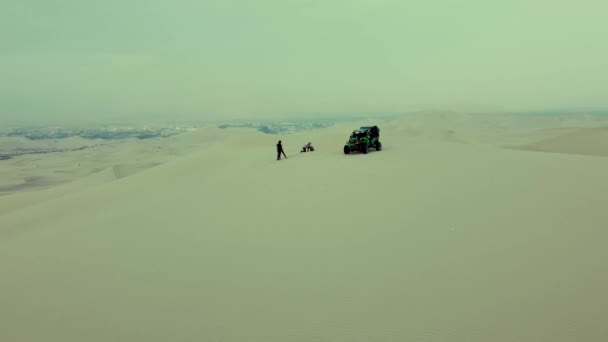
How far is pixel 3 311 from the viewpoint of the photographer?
14.2 feet

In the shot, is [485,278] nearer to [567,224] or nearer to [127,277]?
[567,224]

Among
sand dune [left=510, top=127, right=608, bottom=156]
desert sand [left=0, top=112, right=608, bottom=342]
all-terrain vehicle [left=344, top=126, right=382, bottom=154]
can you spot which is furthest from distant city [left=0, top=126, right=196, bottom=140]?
desert sand [left=0, top=112, right=608, bottom=342]

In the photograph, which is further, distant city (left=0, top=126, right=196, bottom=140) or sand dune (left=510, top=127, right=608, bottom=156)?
distant city (left=0, top=126, right=196, bottom=140)

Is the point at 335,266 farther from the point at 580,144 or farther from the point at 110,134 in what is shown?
the point at 110,134

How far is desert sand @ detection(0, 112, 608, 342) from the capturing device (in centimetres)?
358

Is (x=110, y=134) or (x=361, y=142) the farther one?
(x=110, y=134)

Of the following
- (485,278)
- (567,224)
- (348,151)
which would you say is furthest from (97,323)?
(348,151)

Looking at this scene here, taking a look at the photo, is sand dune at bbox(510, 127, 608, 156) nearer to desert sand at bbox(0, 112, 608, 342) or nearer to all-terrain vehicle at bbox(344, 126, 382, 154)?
all-terrain vehicle at bbox(344, 126, 382, 154)

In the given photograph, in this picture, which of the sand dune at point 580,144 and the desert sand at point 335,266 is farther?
the sand dune at point 580,144

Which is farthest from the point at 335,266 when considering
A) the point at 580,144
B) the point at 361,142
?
the point at 580,144

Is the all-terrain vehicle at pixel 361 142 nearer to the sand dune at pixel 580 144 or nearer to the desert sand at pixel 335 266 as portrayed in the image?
the desert sand at pixel 335 266

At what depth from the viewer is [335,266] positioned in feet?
15.6

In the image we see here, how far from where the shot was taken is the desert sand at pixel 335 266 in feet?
11.7

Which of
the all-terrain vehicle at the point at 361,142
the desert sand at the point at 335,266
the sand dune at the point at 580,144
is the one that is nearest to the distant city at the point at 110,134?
the all-terrain vehicle at the point at 361,142
